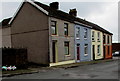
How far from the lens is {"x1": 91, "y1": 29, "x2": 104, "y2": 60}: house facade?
28358 mm

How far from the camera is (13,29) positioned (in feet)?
73.9

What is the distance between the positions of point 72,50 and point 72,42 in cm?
119

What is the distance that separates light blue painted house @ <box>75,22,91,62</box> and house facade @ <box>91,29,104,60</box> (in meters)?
1.89

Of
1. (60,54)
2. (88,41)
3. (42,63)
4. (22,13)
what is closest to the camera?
(42,63)

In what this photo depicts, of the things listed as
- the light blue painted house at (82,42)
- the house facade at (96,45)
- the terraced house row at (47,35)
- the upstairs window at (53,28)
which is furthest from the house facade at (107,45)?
the upstairs window at (53,28)

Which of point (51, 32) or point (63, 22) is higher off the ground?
point (63, 22)

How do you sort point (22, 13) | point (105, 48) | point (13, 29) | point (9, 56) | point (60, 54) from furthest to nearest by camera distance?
point (105, 48), point (13, 29), point (22, 13), point (60, 54), point (9, 56)

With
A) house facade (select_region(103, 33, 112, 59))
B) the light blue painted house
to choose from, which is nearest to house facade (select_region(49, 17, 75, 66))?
the light blue painted house

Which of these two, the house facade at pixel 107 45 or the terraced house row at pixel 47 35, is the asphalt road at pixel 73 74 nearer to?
the terraced house row at pixel 47 35

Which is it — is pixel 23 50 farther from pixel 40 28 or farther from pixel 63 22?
pixel 63 22

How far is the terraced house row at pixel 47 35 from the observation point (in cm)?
1795

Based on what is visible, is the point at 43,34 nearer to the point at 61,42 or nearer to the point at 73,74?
the point at 61,42

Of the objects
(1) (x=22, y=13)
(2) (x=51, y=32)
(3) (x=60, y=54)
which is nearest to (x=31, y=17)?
(1) (x=22, y=13)

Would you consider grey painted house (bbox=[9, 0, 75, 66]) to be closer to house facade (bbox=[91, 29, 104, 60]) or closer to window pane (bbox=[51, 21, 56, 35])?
window pane (bbox=[51, 21, 56, 35])
